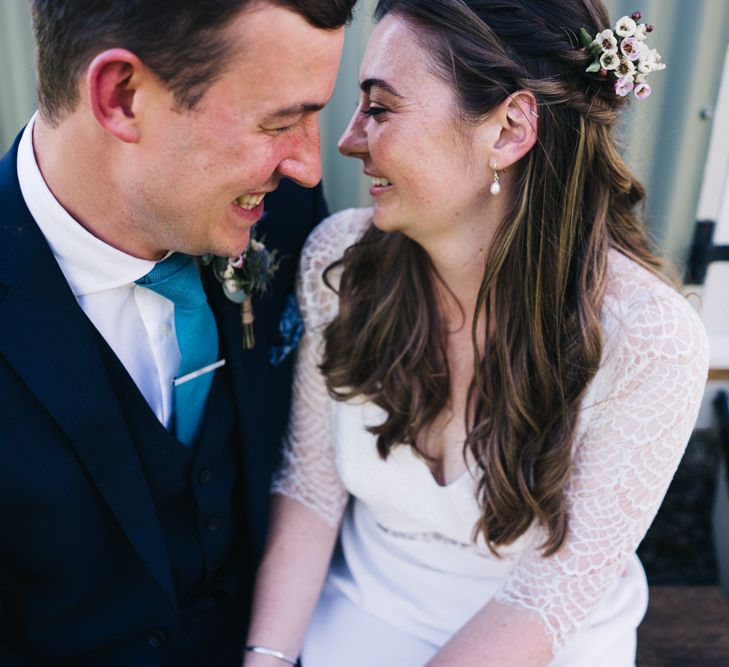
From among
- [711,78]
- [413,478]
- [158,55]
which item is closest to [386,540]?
[413,478]

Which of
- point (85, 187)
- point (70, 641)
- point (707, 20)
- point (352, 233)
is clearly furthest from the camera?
point (707, 20)

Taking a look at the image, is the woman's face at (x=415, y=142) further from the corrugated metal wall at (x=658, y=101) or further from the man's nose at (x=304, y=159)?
the corrugated metal wall at (x=658, y=101)

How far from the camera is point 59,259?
156 cm

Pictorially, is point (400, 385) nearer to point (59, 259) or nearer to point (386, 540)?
point (386, 540)

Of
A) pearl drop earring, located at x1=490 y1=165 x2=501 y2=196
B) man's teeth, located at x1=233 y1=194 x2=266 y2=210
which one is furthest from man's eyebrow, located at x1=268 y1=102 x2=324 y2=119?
pearl drop earring, located at x1=490 y1=165 x2=501 y2=196

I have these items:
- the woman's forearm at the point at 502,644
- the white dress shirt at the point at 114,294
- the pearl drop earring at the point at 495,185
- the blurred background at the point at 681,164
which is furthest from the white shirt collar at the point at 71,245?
the blurred background at the point at 681,164

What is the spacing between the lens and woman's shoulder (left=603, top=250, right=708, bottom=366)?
169 cm

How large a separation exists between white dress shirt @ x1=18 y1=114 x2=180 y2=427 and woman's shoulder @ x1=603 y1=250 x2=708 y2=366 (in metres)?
0.97

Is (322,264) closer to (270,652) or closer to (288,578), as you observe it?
(288,578)

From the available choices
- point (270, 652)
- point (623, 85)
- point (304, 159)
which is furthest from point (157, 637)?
point (623, 85)

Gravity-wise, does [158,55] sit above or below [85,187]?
above

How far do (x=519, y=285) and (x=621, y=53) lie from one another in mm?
537

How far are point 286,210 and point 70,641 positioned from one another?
1.12 m

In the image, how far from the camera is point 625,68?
1679 millimetres
